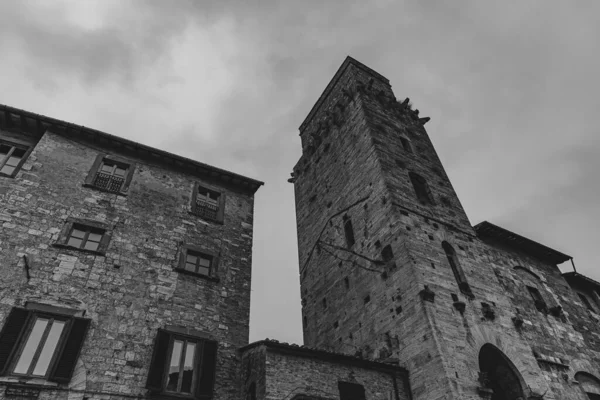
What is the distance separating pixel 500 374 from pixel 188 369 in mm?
9098

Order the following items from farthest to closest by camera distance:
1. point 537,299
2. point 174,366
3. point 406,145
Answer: point 406,145, point 537,299, point 174,366

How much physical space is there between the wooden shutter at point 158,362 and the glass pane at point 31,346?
91.4 inches

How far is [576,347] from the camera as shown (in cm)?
1608

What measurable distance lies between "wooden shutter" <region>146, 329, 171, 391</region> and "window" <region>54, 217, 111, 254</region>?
2743mm

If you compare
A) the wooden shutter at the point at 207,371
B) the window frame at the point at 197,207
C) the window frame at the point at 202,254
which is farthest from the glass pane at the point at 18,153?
the wooden shutter at the point at 207,371

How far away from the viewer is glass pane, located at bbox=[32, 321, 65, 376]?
27.0 feet

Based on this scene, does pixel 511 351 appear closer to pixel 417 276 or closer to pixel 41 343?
pixel 417 276

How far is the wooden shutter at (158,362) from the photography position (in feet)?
29.0

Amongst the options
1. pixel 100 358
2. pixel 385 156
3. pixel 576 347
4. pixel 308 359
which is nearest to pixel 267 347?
pixel 308 359

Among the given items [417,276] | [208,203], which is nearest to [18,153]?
[208,203]

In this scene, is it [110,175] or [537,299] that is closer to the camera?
[110,175]

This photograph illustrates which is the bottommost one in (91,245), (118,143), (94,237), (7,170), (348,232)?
(91,245)

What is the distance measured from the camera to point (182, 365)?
945 centimetres

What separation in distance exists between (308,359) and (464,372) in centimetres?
424
